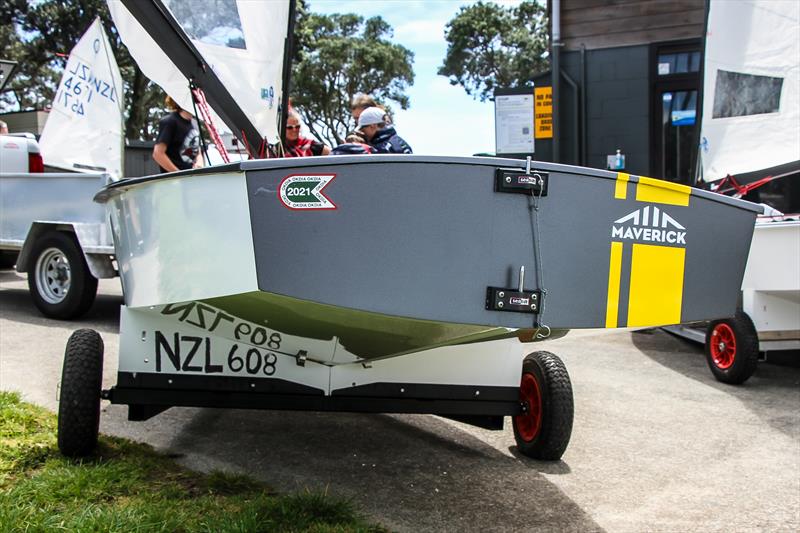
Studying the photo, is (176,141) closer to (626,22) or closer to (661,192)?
(661,192)

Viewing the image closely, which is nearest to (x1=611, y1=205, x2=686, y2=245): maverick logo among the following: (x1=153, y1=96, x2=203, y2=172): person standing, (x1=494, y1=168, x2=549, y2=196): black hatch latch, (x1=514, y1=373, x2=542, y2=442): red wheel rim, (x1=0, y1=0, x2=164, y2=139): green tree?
(x1=494, y1=168, x2=549, y2=196): black hatch latch

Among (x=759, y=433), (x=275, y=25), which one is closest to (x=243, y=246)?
(x=275, y=25)

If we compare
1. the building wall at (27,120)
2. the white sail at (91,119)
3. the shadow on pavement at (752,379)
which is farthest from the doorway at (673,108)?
the building wall at (27,120)

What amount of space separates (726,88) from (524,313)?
5942 mm

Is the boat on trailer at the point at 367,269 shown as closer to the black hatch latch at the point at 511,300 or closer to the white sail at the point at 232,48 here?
the black hatch latch at the point at 511,300

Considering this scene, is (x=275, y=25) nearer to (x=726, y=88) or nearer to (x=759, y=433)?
(x=759, y=433)

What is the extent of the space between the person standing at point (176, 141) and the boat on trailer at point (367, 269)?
198cm

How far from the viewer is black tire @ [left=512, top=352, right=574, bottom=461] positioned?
402 centimetres

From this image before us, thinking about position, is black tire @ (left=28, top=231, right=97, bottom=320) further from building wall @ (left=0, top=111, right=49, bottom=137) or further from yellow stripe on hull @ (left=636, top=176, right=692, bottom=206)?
building wall @ (left=0, top=111, right=49, bottom=137)

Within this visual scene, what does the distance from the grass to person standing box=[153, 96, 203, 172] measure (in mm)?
2349

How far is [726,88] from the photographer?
771cm

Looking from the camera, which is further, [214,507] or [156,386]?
[156,386]

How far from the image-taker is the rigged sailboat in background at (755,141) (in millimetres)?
5883

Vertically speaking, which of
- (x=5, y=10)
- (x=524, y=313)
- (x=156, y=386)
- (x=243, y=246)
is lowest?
(x=156, y=386)
